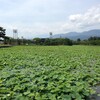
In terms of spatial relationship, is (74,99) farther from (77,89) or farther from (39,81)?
(39,81)

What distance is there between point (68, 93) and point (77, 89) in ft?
0.60

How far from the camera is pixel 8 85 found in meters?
4.14

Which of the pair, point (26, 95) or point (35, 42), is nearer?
point (26, 95)

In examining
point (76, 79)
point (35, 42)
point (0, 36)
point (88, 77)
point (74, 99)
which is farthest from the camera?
point (35, 42)

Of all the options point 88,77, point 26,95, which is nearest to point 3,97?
point 26,95

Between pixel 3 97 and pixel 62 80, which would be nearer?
pixel 3 97

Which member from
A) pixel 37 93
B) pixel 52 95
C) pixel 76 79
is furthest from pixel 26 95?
pixel 76 79

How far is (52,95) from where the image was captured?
11.2 feet

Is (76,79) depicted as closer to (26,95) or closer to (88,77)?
(88,77)

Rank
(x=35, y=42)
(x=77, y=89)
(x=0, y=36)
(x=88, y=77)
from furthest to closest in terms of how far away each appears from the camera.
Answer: (x=35, y=42) < (x=0, y=36) < (x=88, y=77) < (x=77, y=89)

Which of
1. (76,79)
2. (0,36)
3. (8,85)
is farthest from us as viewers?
(0,36)

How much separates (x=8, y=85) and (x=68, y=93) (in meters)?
1.33

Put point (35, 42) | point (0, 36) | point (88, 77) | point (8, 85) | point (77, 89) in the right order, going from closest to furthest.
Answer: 1. point (77, 89)
2. point (8, 85)
3. point (88, 77)
4. point (0, 36)
5. point (35, 42)

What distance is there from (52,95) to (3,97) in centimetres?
83
